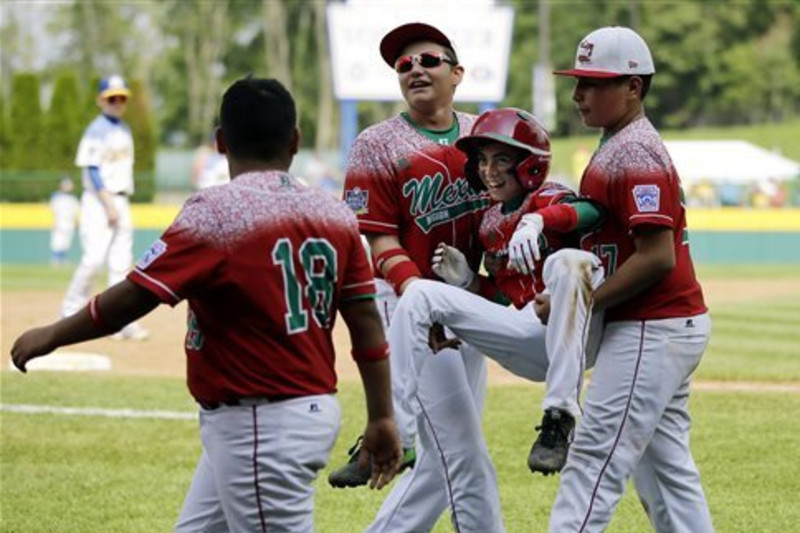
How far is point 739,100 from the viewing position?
292 feet

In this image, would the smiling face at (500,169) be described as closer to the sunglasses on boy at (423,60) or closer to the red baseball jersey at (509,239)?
the red baseball jersey at (509,239)

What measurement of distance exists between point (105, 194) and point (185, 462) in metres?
6.19

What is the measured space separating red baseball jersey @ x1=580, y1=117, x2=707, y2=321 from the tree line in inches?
3108

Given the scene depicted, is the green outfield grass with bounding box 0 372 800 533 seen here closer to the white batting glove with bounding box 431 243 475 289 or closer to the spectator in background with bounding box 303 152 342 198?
the white batting glove with bounding box 431 243 475 289

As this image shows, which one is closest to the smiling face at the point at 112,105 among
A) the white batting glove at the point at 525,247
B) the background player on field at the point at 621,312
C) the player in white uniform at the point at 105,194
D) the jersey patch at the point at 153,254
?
the player in white uniform at the point at 105,194

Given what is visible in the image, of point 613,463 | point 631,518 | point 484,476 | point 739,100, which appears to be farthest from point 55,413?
point 739,100

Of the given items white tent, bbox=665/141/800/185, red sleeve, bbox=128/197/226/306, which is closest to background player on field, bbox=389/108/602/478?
red sleeve, bbox=128/197/226/306

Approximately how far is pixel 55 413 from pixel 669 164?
260 inches

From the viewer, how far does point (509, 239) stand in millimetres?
5863

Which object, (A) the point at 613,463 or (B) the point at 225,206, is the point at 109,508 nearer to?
(A) the point at 613,463

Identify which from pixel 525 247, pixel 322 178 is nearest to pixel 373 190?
pixel 525 247

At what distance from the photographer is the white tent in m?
57.6

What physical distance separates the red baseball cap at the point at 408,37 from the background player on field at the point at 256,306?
1.68 m

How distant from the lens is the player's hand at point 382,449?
4770 millimetres
